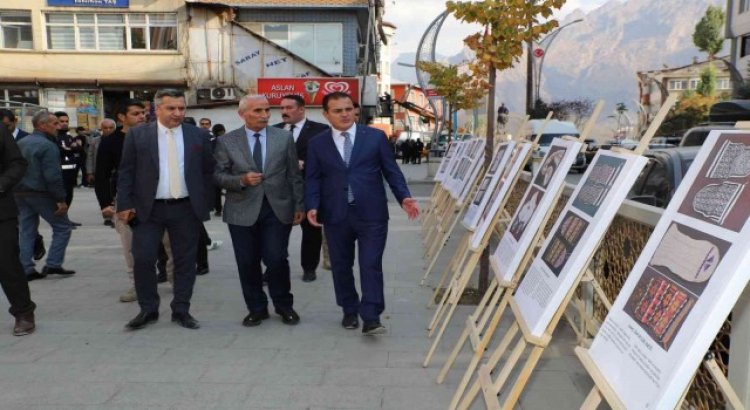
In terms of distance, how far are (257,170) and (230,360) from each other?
153 centimetres

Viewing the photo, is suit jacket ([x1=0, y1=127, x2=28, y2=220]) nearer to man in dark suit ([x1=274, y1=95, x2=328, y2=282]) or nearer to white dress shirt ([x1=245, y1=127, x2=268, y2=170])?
white dress shirt ([x1=245, y1=127, x2=268, y2=170])

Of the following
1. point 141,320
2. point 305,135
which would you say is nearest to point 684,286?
point 141,320

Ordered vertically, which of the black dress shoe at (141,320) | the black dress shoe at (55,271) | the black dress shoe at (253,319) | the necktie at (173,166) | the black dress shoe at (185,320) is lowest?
the black dress shoe at (55,271)

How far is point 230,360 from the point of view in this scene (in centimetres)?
446

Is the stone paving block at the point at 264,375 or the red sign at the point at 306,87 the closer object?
the stone paving block at the point at 264,375

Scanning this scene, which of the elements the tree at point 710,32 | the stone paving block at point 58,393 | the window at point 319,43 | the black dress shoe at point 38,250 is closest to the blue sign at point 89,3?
the window at point 319,43

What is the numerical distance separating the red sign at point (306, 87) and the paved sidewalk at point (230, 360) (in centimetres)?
1837

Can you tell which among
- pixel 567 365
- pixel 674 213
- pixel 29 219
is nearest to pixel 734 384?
pixel 674 213

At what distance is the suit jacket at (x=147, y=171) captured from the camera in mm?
5043

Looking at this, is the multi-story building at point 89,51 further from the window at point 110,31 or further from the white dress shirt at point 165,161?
the white dress shirt at point 165,161

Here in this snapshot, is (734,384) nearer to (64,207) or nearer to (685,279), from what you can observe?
(685,279)

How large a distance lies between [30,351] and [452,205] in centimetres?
507

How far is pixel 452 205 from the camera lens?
8250mm

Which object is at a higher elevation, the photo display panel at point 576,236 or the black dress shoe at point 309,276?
the photo display panel at point 576,236
